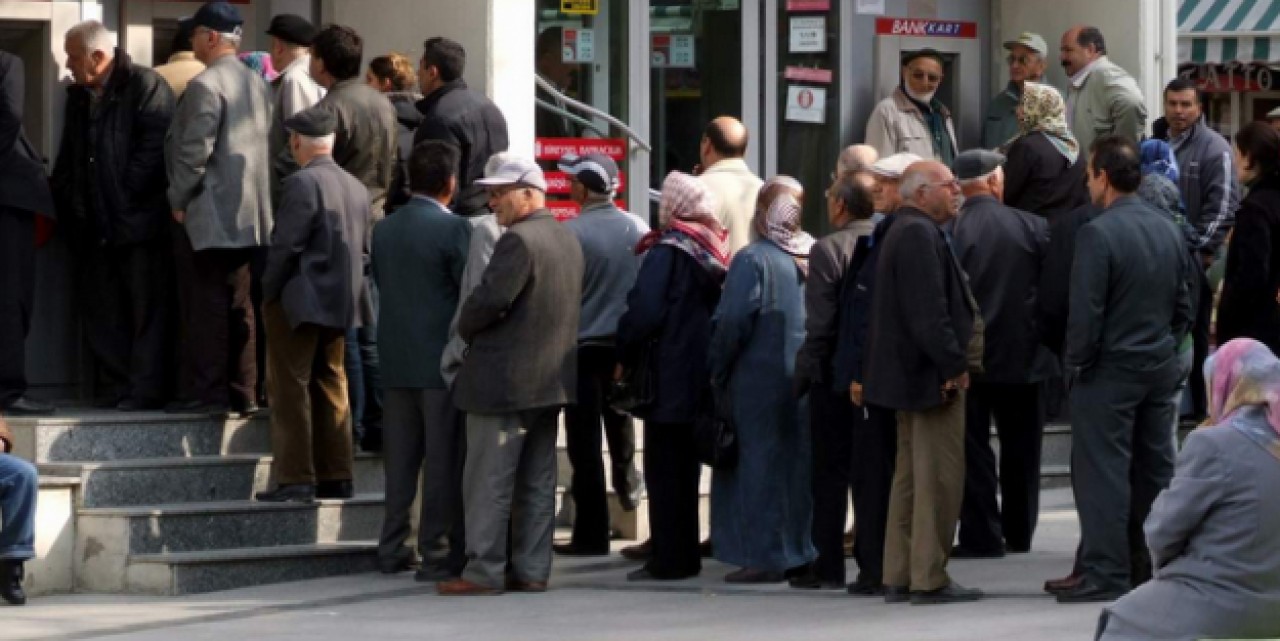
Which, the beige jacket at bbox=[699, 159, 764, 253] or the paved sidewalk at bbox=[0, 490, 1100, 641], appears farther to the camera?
the beige jacket at bbox=[699, 159, 764, 253]

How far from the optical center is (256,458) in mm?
13695

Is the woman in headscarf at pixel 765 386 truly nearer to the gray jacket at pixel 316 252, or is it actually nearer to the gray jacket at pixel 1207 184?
the gray jacket at pixel 316 252

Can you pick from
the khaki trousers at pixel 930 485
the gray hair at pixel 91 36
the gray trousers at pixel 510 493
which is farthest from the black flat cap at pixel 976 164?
the gray hair at pixel 91 36

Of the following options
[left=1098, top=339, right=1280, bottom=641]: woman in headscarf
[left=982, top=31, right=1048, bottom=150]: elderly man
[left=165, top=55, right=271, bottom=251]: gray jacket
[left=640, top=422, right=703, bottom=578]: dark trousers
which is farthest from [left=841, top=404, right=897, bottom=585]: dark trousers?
[left=982, top=31, right=1048, bottom=150]: elderly man

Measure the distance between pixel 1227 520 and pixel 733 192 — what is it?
593cm

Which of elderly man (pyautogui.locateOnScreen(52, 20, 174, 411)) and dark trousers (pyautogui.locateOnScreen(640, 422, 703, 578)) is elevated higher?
elderly man (pyautogui.locateOnScreen(52, 20, 174, 411))

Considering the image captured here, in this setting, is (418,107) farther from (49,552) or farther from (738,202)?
(49,552)

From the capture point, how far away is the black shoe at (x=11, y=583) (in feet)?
40.4

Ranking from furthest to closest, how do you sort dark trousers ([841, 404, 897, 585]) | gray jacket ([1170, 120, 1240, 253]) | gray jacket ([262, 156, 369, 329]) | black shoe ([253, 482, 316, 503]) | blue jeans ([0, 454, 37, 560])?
1. gray jacket ([1170, 120, 1240, 253])
2. black shoe ([253, 482, 316, 503])
3. gray jacket ([262, 156, 369, 329])
4. blue jeans ([0, 454, 37, 560])
5. dark trousers ([841, 404, 897, 585])

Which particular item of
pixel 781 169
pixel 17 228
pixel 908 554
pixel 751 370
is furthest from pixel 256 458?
pixel 781 169

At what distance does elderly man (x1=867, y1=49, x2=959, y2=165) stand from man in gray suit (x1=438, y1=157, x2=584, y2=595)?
5368 millimetres

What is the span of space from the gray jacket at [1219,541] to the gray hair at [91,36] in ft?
23.5

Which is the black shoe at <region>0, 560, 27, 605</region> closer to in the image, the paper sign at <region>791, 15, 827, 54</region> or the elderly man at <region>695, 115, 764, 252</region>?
the elderly man at <region>695, 115, 764, 252</region>

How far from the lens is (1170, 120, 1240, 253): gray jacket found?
1642cm
